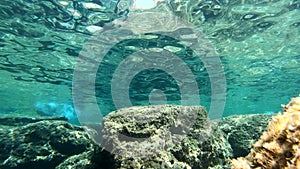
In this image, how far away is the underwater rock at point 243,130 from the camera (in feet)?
20.8

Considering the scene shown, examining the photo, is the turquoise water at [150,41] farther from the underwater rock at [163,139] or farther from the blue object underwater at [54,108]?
the blue object underwater at [54,108]

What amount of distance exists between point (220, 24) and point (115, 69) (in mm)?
9365

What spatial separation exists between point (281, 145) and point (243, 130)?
192 inches

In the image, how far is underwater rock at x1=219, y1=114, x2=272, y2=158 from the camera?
6326 mm

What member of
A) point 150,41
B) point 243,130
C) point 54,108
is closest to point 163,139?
point 243,130

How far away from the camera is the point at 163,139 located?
3.79 meters

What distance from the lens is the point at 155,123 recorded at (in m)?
3.98

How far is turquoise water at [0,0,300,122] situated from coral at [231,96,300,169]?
7673 mm

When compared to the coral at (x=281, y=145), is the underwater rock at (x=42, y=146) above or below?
below

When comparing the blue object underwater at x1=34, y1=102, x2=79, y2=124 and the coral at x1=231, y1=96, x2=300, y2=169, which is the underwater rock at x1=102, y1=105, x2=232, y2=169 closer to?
the coral at x1=231, y1=96, x2=300, y2=169

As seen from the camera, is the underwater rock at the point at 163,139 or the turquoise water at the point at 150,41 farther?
the turquoise water at the point at 150,41

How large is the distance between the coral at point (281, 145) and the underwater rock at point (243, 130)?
4.13 m

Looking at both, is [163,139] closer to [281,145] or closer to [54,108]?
[281,145]

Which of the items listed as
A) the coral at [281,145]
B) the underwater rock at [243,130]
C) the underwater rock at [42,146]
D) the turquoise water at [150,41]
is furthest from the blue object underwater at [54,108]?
the coral at [281,145]
